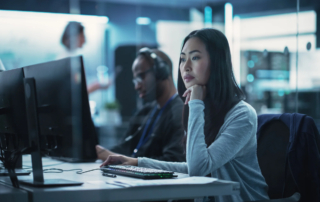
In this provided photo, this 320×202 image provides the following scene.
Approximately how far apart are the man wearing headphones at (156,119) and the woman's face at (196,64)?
19.9 inches

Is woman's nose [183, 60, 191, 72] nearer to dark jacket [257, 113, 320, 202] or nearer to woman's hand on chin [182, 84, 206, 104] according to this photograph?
woman's hand on chin [182, 84, 206, 104]

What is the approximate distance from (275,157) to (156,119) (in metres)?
0.94

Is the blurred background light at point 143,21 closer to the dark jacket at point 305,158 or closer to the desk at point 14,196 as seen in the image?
the dark jacket at point 305,158

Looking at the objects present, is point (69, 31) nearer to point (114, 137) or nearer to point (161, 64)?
point (114, 137)

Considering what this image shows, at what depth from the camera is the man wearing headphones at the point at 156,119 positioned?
204cm

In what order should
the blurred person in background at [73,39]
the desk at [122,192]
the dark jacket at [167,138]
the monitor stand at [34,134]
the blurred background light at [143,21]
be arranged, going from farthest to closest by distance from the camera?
the blurred background light at [143,21]
the blurred person in background at [73,39]
the dark jacket at [167,138]
the monitor stand at [34,134]
the desk at [122,192]

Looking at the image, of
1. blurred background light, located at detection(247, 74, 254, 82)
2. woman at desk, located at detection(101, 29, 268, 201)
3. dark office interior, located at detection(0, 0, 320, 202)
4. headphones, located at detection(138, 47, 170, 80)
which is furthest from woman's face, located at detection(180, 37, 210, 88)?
blurred background light, located at detection(247, 74, 254, 82)

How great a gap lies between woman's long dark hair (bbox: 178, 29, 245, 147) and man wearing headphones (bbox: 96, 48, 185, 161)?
46cm

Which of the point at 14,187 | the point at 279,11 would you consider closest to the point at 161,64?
the point at 14,187

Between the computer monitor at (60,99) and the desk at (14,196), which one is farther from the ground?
the computer monitor at (60,99)

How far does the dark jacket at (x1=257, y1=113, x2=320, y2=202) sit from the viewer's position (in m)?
1.37

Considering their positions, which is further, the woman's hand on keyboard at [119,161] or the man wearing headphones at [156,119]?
the man wearing headphones at [156,119]

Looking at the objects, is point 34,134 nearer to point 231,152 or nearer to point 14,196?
point 14,196

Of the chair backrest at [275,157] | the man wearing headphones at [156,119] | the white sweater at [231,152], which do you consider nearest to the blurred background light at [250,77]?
the man wearing headphones at [156,119]
